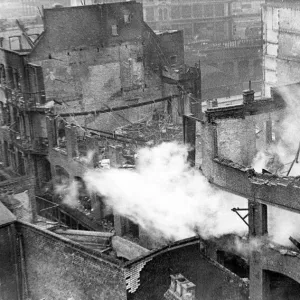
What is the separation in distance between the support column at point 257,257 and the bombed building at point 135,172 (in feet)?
0.15

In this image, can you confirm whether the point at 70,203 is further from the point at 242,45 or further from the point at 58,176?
the point at 242,45

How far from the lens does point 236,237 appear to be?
28109 mm

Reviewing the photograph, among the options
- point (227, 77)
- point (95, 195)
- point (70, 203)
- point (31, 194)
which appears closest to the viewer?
point (31, 194)

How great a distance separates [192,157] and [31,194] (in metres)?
8.80

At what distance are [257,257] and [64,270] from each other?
7643mm

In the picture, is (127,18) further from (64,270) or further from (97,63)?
(64,270)

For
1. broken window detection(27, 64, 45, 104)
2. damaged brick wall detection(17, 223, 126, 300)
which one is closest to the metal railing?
broken window detection(27, 64, 45, 104)

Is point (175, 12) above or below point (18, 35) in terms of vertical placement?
below

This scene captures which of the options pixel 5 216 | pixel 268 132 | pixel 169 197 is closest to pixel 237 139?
pixel 268 132

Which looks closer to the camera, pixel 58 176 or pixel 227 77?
pixel 58 176

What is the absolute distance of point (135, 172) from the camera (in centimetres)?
3297

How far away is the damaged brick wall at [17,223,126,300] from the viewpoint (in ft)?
75.1

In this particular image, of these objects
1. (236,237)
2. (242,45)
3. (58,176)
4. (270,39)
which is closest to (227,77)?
(242,45)

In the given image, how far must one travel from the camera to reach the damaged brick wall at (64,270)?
22891mm
